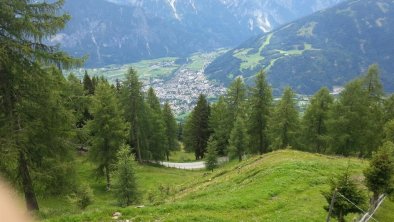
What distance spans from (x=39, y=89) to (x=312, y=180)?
67.2 feet

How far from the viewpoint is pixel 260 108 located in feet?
190

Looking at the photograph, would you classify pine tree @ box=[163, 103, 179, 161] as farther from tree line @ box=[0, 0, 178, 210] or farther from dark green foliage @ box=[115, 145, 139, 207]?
tree line @ box=[0, 0, 178, 210]

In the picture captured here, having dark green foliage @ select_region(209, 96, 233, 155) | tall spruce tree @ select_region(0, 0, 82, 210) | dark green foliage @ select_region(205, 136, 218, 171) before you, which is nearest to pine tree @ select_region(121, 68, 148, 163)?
dark green foliage @ select_region(205, 136, 218, 171)

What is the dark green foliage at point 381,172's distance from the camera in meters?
20.6

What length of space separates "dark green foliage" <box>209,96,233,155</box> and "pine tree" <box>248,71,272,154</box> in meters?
10.1

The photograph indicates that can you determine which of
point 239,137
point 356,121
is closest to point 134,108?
point 239,137

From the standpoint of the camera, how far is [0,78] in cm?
1855

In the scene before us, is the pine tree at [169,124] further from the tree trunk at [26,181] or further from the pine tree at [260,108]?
the tree trunk at [26,181]

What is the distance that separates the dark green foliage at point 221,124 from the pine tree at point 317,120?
1577 centimetres

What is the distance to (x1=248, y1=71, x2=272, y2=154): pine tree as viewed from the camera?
57312 mm

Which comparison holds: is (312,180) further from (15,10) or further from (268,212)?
(15,10)

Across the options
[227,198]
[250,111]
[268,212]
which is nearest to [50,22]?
[227,198]

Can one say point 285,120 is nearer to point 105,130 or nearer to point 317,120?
point 317,120

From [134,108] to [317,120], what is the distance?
2965 cm
